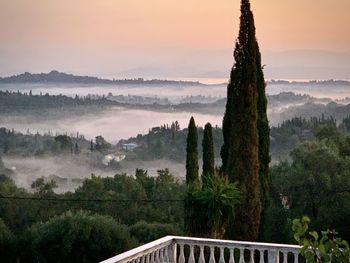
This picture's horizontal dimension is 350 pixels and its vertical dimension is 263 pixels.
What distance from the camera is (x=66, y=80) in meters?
39.1

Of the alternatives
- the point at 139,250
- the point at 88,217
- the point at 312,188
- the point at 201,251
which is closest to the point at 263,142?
the point at 88,217

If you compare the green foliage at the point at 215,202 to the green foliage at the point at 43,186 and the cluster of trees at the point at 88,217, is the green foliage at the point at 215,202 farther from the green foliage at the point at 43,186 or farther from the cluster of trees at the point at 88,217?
the green foliage at the point at 43,186

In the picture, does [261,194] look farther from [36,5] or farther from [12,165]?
[12,165]

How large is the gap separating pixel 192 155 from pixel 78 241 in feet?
15.8

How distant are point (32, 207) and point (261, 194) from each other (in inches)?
640

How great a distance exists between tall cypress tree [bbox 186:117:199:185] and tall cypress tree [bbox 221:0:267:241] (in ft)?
15.4

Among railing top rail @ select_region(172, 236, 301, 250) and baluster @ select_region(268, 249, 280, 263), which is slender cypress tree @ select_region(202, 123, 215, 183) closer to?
railing top rail @ select_region(172, 236, 301, 250)

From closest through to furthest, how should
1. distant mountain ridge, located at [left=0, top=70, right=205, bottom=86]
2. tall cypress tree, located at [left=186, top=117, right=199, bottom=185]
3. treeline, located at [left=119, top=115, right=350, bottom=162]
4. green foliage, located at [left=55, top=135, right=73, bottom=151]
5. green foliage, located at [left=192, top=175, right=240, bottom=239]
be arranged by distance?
green foliage, located at [left=192, top=175, right=240, bottom=239], tall cypress tree, located at [left=186, top=117, right=199, bottom=185], treeline, located at [left=119, top=115, right=350, bottom=162], distant mountain ridge, located at [left=0, top=70, right=205, bottom=86], green foliage, located at [left=55, top=135, right=73, bottom=151]

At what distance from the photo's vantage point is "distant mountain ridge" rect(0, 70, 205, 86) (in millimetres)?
35250

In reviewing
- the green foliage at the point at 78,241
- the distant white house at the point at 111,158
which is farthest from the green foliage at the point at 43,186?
the green foliage at the point at 78,241

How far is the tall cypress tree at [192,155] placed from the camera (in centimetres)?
2080

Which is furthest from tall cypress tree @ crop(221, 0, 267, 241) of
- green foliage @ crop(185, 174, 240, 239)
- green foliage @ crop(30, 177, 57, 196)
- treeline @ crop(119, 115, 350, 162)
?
green foliage @ crop(30, 177, 57, 196)

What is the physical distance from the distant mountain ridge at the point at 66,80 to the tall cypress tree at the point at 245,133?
1967 cm

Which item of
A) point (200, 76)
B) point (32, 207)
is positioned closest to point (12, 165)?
point (32, 207)
